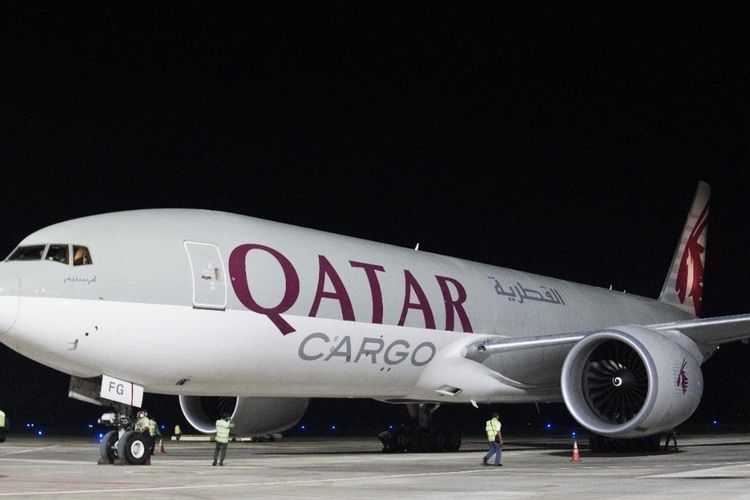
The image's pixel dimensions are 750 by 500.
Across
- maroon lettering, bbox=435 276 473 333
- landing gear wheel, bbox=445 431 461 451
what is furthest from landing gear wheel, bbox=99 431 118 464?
landing gear wheel, bbox=445 431 461 451

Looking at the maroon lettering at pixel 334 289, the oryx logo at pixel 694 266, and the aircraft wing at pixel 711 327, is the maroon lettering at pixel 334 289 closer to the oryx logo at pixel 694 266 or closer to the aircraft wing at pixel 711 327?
the aircraft wing at pixel 711 327

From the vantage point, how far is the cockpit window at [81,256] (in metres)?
12.2

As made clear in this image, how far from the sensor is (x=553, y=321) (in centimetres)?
1984

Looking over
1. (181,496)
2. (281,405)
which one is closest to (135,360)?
(181,496)

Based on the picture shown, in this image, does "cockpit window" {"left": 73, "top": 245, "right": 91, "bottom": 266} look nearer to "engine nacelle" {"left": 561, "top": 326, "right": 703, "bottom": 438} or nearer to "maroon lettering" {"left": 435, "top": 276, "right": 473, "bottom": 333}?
"maroon lettering" {"left": 435, "top": 276, "right": 473, "bottom": 333}

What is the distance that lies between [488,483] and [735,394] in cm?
5143

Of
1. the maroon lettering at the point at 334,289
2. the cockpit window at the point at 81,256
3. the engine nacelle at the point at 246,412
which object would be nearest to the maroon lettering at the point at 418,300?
the maroon lettering at the point at 334,289

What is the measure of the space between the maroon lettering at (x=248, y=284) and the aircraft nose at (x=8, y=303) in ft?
9.18

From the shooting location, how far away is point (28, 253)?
12477mm

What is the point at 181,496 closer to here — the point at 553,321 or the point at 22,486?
the point at 22,486

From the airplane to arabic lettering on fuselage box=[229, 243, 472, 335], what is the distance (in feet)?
0.08

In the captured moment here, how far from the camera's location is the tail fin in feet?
84.4

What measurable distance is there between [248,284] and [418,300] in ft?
12.4

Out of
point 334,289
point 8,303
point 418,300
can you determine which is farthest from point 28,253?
point 418,300
